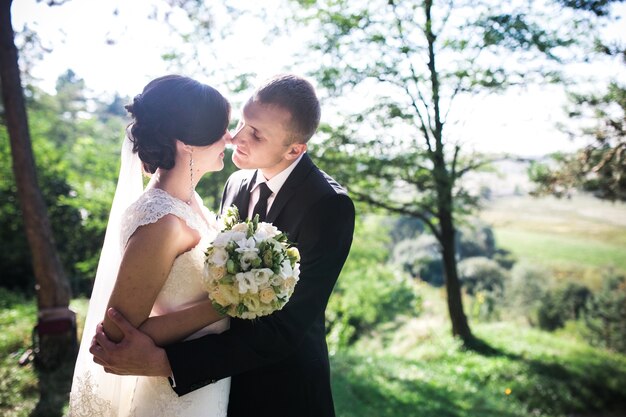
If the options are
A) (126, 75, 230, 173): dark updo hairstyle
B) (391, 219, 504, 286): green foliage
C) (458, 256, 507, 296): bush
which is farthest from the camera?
(391, 219, 504, 286): green foliage

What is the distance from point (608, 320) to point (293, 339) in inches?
858

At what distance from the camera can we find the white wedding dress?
204 cm

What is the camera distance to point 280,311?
81.5 inches

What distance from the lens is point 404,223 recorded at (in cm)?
3738

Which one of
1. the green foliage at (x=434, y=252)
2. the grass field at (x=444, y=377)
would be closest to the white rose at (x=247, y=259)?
the grass field at (x=444, y=377)

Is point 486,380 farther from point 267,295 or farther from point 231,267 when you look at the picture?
point 231,267

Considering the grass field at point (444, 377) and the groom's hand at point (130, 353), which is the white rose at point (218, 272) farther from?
the grass field at point (444, 377)

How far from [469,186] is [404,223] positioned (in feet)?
83.0

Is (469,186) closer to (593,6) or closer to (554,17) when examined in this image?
(554,17)

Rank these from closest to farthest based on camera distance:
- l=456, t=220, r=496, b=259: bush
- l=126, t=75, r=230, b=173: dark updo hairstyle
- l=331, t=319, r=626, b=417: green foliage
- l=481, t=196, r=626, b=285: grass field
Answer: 1. l=126, t=75, r=230, b=173: dark updo hairstyle
2. l=331, t=319, r=626, b=417: green foliage
3. l=481, t=196, r=626, b=285: grass field
4. l=456, t=220, r=496, b=259: bush

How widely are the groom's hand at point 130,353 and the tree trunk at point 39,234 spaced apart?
576 cm

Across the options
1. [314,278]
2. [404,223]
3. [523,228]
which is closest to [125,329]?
[314,278]

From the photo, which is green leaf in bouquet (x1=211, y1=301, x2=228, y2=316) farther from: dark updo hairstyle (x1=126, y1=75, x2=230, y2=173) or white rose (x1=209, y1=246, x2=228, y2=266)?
dark updo hairstyle (x1=126, y1=75, x2=230, y2=173)

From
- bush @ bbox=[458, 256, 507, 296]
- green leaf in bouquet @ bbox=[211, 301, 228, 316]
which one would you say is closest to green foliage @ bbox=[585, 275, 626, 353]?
bush @ bbox=[458, 256, 507, 296]
